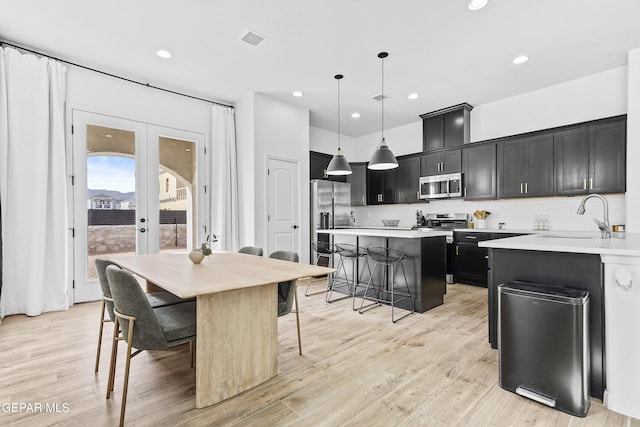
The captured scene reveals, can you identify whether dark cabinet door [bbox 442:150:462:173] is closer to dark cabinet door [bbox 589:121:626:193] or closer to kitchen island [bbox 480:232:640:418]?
dark cabinet door [bbox 589:121:626:193]

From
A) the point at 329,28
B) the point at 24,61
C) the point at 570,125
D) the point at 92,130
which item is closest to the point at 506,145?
the point at 570,125

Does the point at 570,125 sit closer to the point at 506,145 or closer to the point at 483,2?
the point at 506,145

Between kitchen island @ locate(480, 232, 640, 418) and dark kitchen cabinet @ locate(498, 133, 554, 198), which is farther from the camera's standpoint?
dark kitchen cabinet @ locate(498, 133, 554, 198)

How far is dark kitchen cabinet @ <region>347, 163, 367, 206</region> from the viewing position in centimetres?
695

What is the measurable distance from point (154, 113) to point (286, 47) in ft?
7.78

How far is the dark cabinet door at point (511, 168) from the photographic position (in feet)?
15.6

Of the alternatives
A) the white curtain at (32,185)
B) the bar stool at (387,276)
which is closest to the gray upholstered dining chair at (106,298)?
the white curtain at (32,185)

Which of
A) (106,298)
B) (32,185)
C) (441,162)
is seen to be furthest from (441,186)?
(32,185)

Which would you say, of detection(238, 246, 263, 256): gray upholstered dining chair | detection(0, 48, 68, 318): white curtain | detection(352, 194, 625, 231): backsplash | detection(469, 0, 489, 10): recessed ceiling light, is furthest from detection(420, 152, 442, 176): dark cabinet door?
detection(0, 48, 68, 318): white curtain

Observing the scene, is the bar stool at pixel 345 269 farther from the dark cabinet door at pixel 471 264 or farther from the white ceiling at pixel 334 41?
the white ceiling at pixel 334 41

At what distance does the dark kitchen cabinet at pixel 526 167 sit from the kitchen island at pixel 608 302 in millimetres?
3058

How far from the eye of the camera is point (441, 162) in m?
5.70

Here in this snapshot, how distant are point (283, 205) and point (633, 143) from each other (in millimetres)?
4754

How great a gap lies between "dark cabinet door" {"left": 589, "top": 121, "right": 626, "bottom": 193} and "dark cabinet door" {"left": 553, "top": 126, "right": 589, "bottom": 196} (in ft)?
0.22
